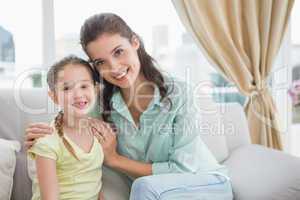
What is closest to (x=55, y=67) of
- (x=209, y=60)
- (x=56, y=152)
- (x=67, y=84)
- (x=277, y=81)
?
(x=67, y=84)

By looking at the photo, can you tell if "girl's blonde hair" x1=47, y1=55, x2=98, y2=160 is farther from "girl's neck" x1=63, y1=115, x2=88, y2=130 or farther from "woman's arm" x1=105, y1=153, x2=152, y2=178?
"woman's arm" x1=105, y1=153, x2=152, y2=178

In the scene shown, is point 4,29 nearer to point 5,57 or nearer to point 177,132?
point 5,57

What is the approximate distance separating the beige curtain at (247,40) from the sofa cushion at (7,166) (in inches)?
50.0

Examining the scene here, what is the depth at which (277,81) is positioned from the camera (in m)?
2.74

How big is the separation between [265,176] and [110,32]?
871 millimetres

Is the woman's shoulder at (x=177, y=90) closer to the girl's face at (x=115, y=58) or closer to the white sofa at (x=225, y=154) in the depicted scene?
the girl's face at (x=115, y=58)

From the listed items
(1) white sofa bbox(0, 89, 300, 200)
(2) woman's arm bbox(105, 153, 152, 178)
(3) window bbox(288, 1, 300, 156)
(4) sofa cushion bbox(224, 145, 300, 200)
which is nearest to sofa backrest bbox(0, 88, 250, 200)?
(1) white sofa bbox(0, 89, 300, 200)

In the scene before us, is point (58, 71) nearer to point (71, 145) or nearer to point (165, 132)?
point (71, 145)

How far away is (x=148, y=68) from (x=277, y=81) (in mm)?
1363

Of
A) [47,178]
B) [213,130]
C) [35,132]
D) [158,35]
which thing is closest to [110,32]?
[35,132]

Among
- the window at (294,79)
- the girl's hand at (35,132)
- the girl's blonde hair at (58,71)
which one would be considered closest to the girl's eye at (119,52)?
the girl's blonde hair at (58,71)

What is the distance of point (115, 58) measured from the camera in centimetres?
159

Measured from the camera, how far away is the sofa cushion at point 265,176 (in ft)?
5.01

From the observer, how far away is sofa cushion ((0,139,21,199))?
5.32 feet
